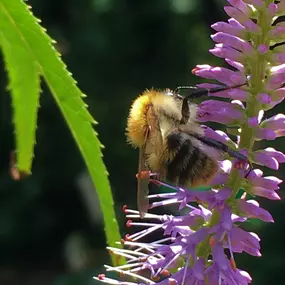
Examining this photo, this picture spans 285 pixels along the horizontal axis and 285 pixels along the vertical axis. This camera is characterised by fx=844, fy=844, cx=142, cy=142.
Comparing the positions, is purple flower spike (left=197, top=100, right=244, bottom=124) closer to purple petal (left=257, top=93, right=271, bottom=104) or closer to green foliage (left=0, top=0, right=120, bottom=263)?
purple petal (left=257, top=93, right=271, bottom=104)

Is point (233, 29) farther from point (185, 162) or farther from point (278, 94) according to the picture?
point (185, 162)

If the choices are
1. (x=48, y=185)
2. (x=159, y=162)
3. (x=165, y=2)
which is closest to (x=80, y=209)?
(x=48, y=185)

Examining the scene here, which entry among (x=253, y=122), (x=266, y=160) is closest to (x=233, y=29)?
(x=253, y=122)

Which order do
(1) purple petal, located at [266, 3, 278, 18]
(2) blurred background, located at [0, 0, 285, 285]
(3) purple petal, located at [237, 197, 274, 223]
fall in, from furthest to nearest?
(2) blurred background, located at [0, 0, 285, 285] < (3) purple petal, located at [237, 197, 274, 223] < (1) purple petal, located at [266, 3, 278, 18]

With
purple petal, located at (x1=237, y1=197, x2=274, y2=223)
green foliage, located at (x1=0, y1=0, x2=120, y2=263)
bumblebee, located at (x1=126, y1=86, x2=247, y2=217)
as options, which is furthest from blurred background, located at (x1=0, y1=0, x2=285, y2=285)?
green foliage, located at (x1=0, y1=0, x2=120, y2=263)

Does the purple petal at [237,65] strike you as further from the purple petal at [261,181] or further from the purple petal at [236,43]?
the purple petal at [261,181]

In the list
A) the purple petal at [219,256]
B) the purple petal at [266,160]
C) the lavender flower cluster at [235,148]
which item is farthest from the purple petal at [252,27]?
the purple petal at [219,256]

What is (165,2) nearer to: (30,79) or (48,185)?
(48,185)
